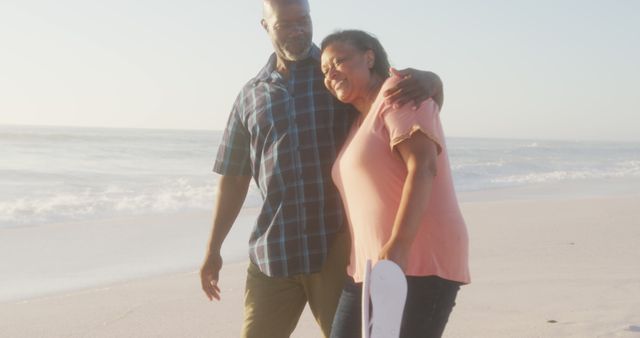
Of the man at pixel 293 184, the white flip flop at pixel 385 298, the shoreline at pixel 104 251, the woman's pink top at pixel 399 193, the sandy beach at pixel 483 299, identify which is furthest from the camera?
the shoreline at pixel 104 251

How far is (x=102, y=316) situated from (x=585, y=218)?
7.07 m

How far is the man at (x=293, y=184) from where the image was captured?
9.70 feet

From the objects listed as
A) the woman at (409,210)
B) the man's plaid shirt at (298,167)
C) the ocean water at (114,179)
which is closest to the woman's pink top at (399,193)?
the woman at (409,210)

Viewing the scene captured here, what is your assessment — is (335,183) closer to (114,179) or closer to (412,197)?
(412,197)

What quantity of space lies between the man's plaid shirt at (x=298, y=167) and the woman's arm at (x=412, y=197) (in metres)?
0.76

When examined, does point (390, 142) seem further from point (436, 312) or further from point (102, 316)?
point (102, 316)

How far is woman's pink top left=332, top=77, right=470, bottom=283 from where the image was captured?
227cm

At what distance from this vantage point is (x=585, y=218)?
10.5 meters

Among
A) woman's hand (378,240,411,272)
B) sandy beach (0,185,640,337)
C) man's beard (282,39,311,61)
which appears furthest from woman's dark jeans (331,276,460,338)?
sandy beach (0,185,640,337)

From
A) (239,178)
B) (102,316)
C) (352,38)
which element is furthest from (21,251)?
(352,38)

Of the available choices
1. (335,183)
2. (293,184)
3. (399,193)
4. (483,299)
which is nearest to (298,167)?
(293,184)

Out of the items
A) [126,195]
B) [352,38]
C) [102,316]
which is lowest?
[126,195]

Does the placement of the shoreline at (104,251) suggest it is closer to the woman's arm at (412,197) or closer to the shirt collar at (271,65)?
the shirt collar at (271,65)

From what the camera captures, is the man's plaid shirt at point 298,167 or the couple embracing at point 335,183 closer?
the couple embracing at point 335,183
